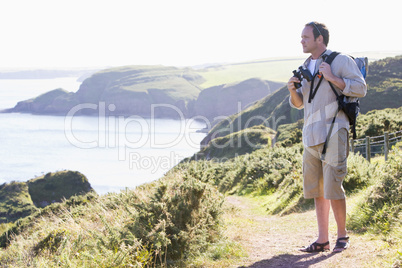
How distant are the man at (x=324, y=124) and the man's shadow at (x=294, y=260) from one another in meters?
0.13

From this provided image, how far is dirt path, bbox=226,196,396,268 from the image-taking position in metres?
3.68

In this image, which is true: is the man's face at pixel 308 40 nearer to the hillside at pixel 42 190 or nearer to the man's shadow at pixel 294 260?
the man's shadow at pixel 294 260

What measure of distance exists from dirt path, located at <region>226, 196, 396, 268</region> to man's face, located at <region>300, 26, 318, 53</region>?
205 centimetres

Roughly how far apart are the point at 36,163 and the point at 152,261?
431 ft

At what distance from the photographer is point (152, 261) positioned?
3.90m

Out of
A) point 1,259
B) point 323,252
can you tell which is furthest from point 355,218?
point 1,259

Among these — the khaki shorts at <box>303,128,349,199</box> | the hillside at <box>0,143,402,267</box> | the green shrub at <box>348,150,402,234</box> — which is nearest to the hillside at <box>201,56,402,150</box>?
the green shrub at <box>348,150,402,234</box>

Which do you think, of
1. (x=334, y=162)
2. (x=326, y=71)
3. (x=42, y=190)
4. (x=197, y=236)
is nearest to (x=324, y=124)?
(x=334, y=162)

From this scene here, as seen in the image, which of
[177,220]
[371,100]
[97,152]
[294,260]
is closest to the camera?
[294,260]

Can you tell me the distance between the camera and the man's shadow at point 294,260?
12.6 ft

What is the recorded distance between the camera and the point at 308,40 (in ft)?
12.9

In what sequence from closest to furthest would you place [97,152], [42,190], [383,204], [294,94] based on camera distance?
[294,94], [383,204], [42,190], [97,152]

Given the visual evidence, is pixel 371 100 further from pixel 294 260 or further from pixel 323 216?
pixel 294 260

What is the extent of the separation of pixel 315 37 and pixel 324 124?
88cm
